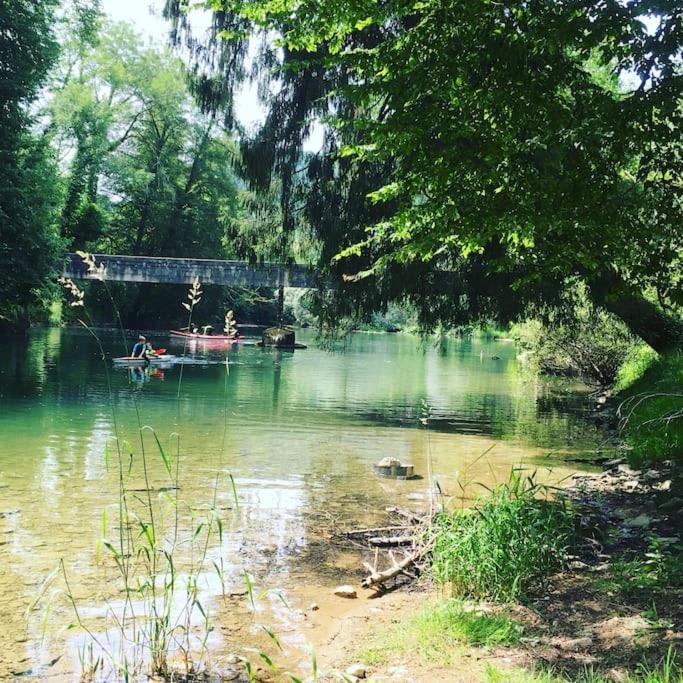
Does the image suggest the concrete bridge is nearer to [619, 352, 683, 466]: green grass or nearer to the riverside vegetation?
the riverside vegetation

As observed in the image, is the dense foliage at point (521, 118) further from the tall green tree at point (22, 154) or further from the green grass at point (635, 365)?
the tall green tree at point (22, 154)

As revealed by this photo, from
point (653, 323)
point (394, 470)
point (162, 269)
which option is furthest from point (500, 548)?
point (162, 269)

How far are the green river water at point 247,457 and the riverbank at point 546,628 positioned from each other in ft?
2.72

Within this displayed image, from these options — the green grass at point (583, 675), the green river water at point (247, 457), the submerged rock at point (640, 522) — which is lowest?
the green river water at point (247, 457)

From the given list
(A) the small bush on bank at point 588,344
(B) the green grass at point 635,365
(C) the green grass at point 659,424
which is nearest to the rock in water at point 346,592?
(C) the green grass at point 659,424

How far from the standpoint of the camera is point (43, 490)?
8.84 metres

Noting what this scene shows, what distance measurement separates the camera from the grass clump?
5095 millimetres

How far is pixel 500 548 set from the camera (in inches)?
207

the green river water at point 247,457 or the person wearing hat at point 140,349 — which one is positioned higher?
the person wearing hat at point 140,349

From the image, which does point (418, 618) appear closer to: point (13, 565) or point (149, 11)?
point (13, 565)

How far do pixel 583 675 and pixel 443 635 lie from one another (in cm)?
96

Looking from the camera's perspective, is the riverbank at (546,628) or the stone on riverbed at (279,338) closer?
the riverbank at (546,628)

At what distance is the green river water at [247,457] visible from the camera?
5.76 metres

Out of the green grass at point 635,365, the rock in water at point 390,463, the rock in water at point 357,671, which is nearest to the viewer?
the rock in water at point 357,671
